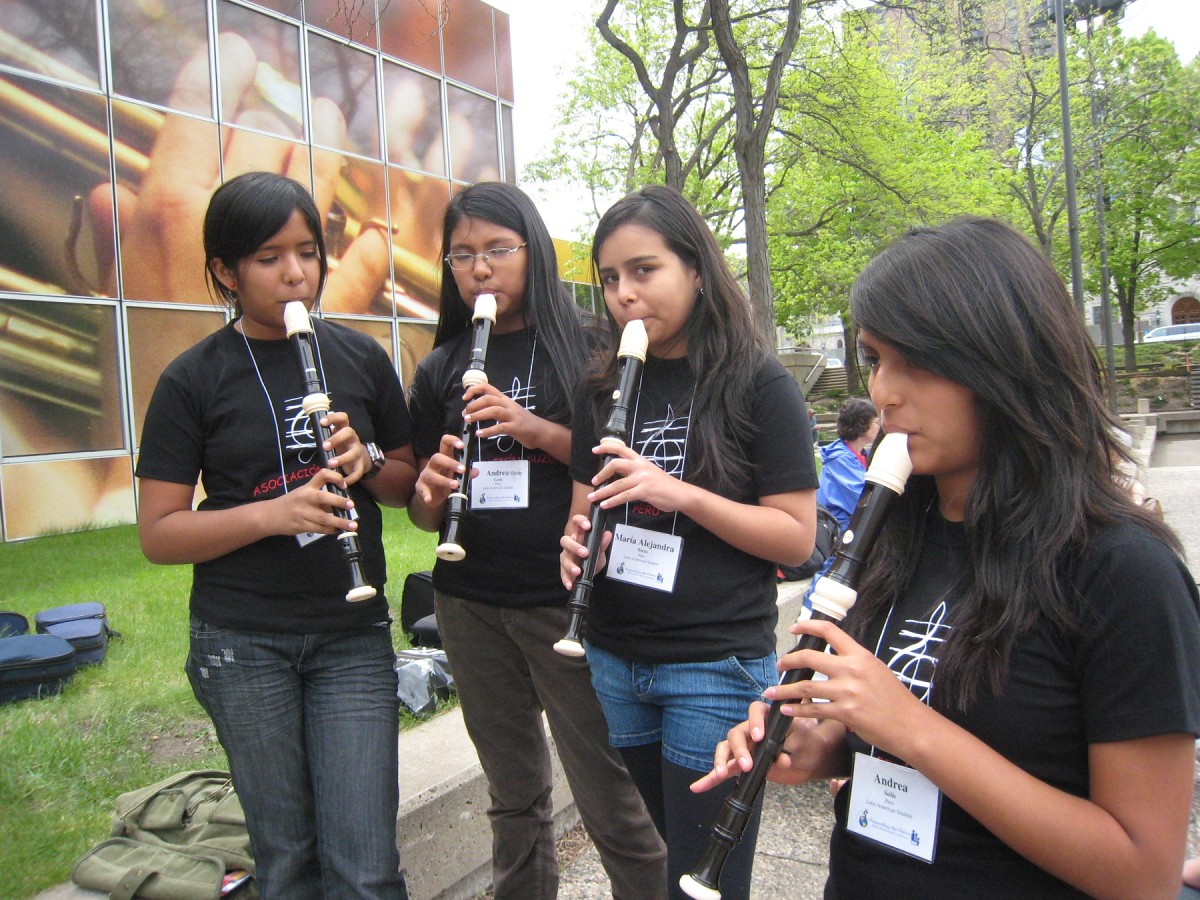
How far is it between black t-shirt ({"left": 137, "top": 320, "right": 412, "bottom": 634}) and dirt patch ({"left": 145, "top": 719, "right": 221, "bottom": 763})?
183 cm

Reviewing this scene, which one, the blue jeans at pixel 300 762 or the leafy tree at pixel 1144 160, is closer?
the blue jeans at pixel 300 762

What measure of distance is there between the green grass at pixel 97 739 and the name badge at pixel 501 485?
1.68 m

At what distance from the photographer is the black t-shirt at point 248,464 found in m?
2.16

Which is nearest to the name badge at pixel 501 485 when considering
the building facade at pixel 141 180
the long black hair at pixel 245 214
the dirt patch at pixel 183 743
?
Result: the long black hair at pixel 245 214

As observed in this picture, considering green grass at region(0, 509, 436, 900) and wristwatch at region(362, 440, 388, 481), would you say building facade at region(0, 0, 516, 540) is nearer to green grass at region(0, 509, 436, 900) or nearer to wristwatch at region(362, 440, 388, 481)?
green grass at region(0, 509, 436, 900)

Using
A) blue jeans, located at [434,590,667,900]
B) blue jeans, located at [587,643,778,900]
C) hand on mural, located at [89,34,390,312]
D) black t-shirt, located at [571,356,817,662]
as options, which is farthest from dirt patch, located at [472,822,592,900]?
hand on mural, located at [89,34,390,312]

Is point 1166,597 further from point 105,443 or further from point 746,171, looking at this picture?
point 105,443

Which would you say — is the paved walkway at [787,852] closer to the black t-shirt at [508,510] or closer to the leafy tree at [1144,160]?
the black t-shirt at [508,510]

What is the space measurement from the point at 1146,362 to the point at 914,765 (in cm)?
3740

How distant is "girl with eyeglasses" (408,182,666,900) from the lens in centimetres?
247

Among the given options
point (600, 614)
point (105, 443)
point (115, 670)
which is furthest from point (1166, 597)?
point (105, 443)

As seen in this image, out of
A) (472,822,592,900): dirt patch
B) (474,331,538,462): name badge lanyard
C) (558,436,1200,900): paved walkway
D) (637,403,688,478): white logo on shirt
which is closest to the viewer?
(637,403,688,478): white logo on shirt

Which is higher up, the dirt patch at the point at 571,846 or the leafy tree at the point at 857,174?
the leafy tree at the point at 857,174

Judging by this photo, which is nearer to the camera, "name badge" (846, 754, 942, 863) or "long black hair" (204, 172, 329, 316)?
"name badge" (846, 754, 942, 863)
